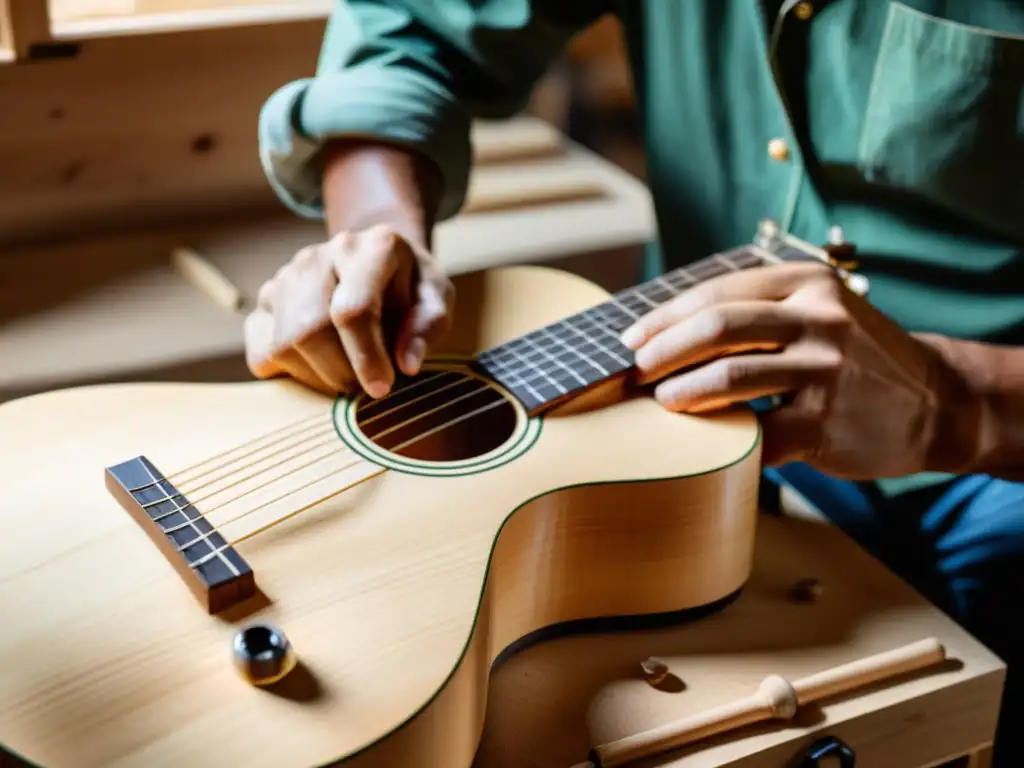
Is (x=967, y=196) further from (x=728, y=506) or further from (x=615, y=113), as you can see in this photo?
(x=615, y=113)

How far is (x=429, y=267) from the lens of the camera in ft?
2.92

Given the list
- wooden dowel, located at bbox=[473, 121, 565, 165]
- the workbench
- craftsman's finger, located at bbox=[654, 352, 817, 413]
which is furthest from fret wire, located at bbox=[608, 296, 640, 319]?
wooden dowel, located at bbox=[473, 121, 565, 165]

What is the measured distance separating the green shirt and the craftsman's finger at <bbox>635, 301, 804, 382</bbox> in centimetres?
22

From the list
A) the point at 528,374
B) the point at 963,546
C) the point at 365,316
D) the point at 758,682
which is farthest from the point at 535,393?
the point at 963,546

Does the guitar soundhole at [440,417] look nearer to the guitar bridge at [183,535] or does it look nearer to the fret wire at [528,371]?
the fret wire at [528,371]

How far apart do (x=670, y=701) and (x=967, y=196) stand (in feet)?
1.56

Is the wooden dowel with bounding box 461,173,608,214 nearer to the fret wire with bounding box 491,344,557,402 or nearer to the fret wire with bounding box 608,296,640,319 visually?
the fret wire with bounding box 608,296,640,319

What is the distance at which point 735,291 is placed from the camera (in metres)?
0.81

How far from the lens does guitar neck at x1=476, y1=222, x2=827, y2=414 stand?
814 mm

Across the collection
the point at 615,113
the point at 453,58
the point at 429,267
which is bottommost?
the point at 615,113

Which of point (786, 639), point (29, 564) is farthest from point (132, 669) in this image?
point (786, 639)

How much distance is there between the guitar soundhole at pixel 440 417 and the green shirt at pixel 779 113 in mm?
287

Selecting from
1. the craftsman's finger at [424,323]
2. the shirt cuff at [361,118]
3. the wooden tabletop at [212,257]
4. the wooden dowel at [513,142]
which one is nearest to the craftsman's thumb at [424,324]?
the craftsman's finger at [424,323]

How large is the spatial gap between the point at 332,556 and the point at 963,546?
20.6 inches
